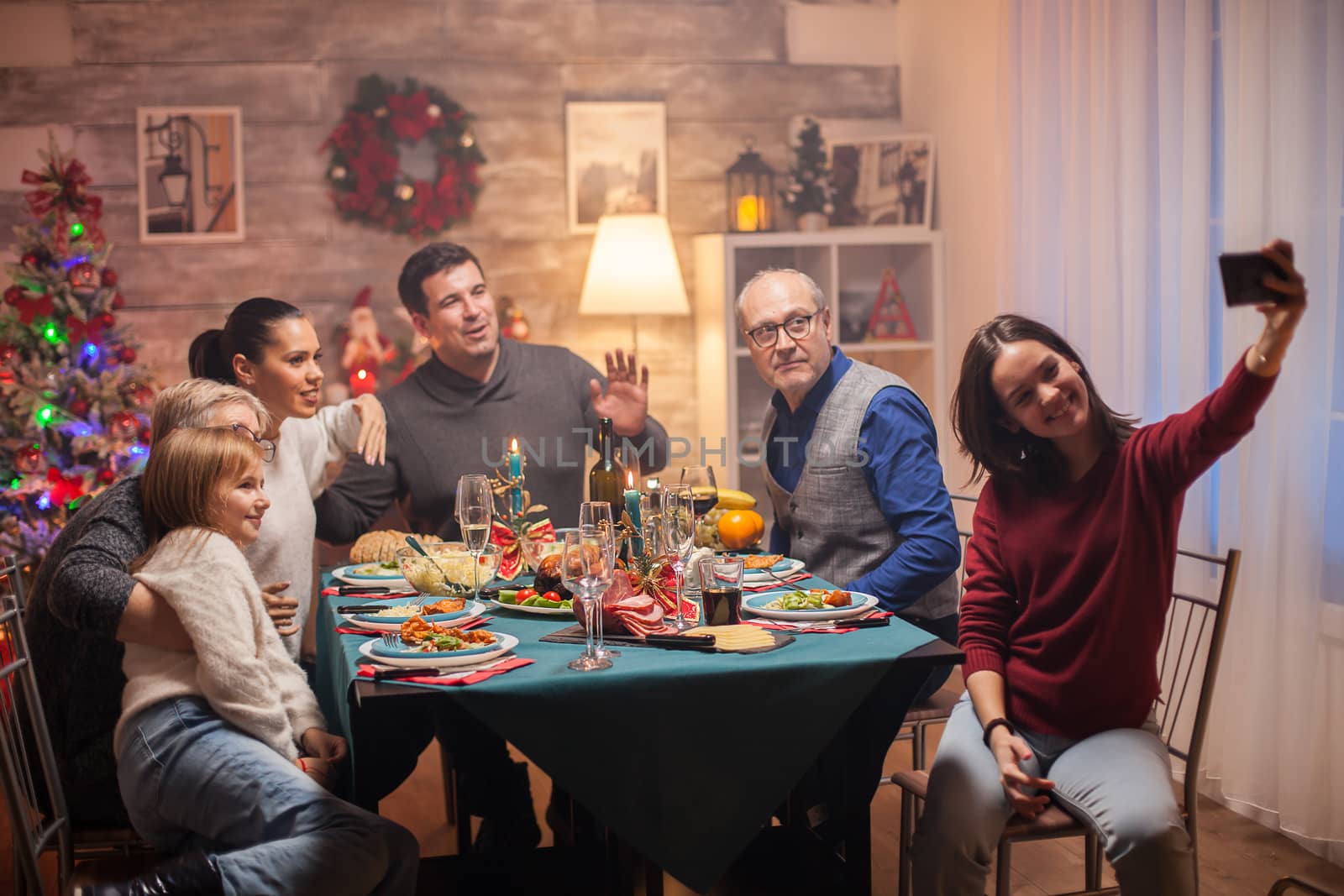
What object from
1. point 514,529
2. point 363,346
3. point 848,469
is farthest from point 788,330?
point 363,346

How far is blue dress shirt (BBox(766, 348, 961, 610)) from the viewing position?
2.44 metres

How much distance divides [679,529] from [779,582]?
386 millimetres

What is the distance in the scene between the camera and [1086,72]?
352 centimetres

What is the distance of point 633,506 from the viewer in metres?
2.38

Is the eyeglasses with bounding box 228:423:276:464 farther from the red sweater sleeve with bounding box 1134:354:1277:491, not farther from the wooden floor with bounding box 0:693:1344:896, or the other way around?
the red sweater sleeve with bounding box 1134:354:1277:491

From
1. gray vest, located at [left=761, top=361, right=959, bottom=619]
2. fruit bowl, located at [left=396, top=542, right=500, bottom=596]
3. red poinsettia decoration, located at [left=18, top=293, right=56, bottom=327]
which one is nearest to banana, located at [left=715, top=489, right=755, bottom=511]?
gray vest, located at [left=761, top=361, right=959, bottom=619]

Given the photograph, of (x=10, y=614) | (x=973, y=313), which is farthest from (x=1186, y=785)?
(x=973, y=313)

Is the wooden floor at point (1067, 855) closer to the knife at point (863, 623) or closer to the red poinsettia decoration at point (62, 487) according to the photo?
the knife at point (863, 623)

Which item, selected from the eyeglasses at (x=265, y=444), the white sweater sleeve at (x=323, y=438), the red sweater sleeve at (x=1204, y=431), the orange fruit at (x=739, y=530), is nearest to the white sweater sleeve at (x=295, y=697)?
the eyeglasses at (x=265, y=444)

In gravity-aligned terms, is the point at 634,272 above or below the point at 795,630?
above

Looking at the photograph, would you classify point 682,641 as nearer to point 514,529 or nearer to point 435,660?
point 435,660

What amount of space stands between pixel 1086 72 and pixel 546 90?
7.04 feet

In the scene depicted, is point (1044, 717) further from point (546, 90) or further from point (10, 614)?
point (546, 90)

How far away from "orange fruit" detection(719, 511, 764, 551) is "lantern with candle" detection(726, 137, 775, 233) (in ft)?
7.26
